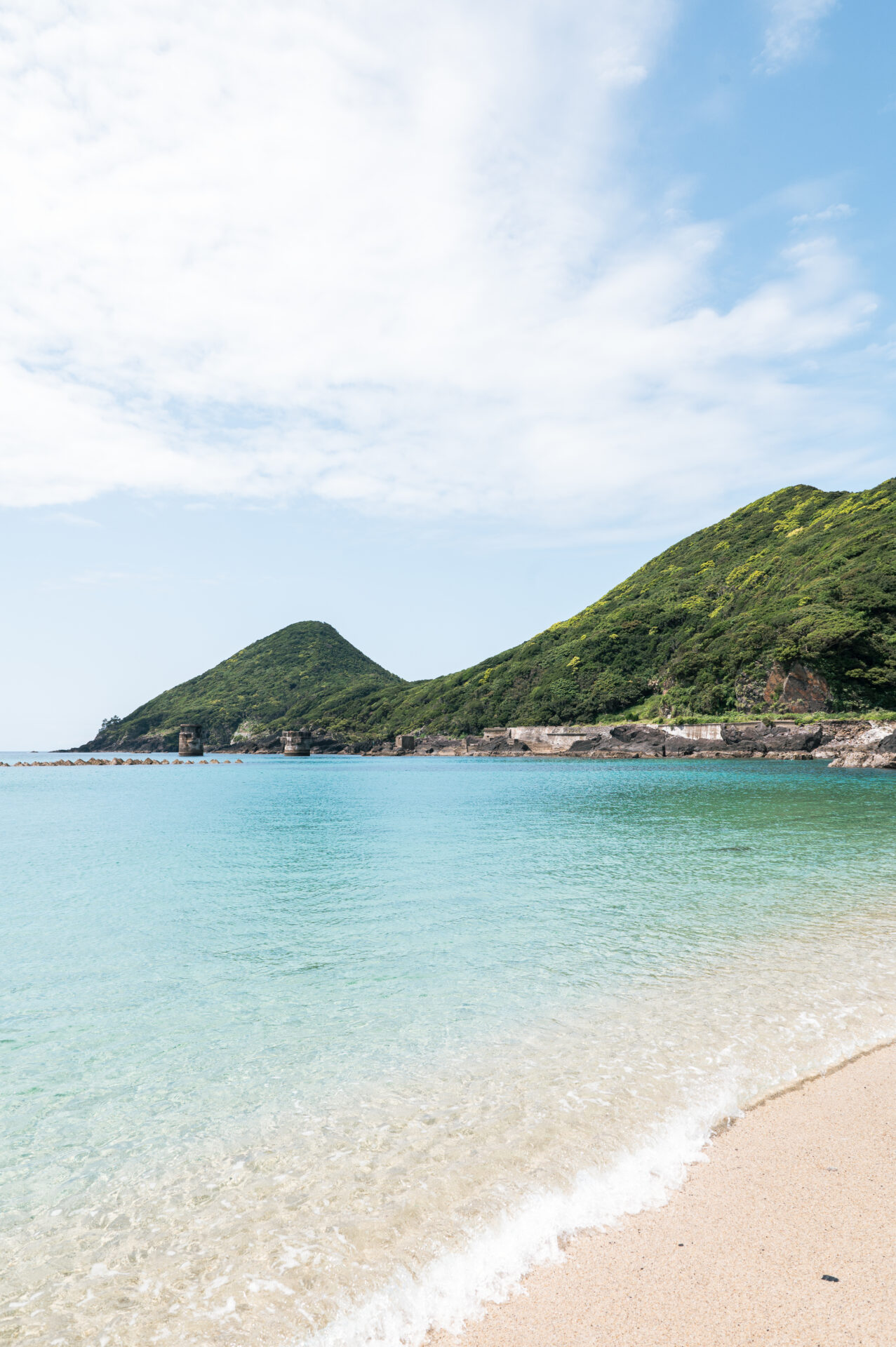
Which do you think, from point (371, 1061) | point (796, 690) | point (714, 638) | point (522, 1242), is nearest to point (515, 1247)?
point (522, 1242)

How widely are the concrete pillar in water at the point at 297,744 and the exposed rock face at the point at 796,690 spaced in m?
103

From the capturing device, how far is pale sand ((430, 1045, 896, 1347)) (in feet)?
11.4

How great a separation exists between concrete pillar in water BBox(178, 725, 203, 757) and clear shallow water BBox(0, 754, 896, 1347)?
14891 cm

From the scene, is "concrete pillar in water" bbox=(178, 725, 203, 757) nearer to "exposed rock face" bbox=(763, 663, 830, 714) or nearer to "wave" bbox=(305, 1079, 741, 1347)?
"exposed rock face" bbox=(763, 663, 830, 714)

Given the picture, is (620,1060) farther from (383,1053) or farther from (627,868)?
(627,868)

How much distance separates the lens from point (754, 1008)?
809cm

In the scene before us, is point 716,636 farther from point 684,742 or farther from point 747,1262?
point 747,1262

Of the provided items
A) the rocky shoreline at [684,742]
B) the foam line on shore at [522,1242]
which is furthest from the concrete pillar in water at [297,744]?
the foam line on shore at [522,1242]

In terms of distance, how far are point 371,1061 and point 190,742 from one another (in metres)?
165

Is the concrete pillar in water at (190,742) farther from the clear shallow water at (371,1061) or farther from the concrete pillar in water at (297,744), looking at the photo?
the clear shallow water at (371,1061)

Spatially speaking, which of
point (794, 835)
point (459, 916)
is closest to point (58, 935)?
point (459, 916)

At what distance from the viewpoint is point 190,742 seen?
159125 mm

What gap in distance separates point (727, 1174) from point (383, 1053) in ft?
11.9

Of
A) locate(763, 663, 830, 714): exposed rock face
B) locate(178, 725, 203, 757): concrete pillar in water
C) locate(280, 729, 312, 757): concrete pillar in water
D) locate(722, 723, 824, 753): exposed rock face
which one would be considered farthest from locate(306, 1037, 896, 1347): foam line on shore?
locate(178, 725, 203, 757): concrete pillar in water
